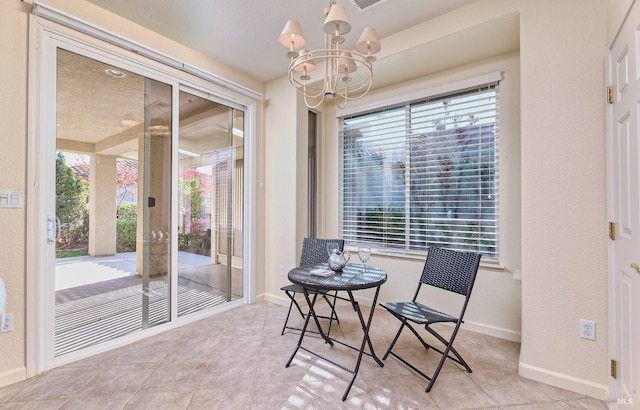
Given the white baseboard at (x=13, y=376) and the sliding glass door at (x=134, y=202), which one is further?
the sliding glass door at (x=134, y=202)

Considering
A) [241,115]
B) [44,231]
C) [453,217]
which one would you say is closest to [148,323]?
[44,231]

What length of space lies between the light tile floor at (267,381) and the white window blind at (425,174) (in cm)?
110

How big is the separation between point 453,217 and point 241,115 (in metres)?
2.69

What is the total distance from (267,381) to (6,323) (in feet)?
5.70

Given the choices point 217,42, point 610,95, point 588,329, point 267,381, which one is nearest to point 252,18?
point 217,42

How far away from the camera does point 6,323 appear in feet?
6.15

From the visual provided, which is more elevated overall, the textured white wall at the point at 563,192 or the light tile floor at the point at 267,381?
the textured white wall at the point at 563,192

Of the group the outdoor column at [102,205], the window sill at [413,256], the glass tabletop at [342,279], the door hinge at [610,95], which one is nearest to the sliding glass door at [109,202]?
the outdoor column at [102,205]

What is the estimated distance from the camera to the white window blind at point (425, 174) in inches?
109

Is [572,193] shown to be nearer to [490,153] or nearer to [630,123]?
[630,123]

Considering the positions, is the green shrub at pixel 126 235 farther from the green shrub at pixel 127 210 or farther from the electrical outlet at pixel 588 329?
the electrical outlet at pixel 588 329

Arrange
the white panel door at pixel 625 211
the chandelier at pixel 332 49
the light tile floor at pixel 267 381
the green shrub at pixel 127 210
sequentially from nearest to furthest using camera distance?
the white panel door at pixel 625 211, the chandelier at pixel 332 49, the light tile floor at pixel 267 381, the green shrub at pixel 127 210

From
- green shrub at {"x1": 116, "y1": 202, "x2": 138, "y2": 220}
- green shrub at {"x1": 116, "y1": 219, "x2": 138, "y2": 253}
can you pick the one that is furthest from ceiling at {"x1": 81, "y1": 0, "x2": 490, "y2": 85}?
green shrub at {"x1": 116, "y1": 219, "x2": 138, "y2": 253}

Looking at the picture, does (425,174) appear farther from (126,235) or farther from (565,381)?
(126,235)
